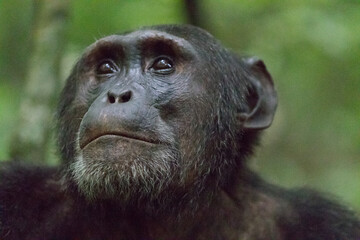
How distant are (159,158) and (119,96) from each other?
18.8 inches

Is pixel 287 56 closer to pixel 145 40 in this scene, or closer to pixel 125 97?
pixel 145 40

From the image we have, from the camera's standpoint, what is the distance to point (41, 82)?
18.5 feet

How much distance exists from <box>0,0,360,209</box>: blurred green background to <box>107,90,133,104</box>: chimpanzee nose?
1186mm

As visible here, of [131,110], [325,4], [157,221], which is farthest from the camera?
[325,4]

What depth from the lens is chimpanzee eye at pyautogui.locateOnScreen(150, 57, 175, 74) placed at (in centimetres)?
514

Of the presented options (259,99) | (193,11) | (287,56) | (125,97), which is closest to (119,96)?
(125,97)

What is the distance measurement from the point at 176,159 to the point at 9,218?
1306 mm

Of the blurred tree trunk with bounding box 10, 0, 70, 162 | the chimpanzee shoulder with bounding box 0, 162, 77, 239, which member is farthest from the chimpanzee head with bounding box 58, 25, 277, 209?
the chimpanzee shoulder with bounding box 0, 162, 77, 239

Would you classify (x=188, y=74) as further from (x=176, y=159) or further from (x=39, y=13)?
(x=39, y=13)

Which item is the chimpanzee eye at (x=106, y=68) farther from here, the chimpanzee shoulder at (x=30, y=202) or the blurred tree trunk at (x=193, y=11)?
the blurred tree trunk at (x=193, y=11)

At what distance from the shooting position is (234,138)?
532 cm

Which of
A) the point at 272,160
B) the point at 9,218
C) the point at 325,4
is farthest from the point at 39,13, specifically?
the point at 272,160

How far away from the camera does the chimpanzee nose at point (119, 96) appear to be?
4629mm

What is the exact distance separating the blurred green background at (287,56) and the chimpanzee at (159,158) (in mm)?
625
